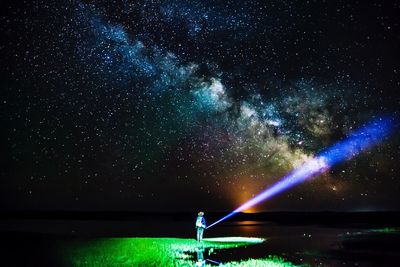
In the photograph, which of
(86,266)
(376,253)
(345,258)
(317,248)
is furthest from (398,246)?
(86,266)

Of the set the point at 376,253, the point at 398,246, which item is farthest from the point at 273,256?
the point at 398,246

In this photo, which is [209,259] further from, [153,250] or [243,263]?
[153,250]

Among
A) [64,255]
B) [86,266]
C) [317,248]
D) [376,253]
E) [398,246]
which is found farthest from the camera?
[398,246]

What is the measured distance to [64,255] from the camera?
14.1 m

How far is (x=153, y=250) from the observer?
15508mm

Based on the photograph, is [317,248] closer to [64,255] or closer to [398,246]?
[398,246]

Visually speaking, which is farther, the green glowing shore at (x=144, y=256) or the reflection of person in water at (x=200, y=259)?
the green glowing shore at (x=144, y=256)

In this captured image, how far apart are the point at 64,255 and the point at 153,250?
3528 mm

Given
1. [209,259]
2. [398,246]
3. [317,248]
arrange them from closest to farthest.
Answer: [209,259] → [317,248] → [398,246]

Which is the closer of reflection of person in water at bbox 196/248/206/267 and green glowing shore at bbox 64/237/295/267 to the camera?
reflection of person in water at bbox 196/248/206/267

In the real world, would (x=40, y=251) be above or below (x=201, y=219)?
below

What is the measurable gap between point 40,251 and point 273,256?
381 inches

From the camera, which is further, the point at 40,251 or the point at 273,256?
the point at 40,251

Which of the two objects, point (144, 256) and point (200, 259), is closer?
point (200, 259)
